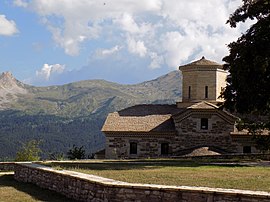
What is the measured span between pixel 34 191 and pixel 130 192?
605cm

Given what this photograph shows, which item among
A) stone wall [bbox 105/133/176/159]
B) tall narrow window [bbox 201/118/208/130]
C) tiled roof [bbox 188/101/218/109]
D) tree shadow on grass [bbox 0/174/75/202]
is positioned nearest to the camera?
tree shadow on grass [bbox 0/174/75/202]

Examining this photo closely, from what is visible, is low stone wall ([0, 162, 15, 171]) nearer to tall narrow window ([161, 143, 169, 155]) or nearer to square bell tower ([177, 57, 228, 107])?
tall narrow window ([161, 143, 169, 155])

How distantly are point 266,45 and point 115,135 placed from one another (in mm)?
21204

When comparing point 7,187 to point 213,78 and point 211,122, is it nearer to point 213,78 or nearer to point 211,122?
point 211,122

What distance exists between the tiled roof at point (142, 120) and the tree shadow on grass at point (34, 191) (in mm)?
20024

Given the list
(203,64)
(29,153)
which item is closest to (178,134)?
Result: (203,64)

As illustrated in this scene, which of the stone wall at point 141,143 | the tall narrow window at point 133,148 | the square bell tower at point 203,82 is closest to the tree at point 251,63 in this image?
the stone wall at point 141,143

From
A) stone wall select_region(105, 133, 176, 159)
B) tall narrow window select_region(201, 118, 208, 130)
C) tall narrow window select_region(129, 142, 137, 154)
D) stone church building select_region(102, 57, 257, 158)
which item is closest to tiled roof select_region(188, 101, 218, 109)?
stone church building select_region(102, 57, 257, 158)

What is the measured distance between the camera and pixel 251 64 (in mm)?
24250

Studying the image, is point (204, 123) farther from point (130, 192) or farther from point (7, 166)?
point (130, 192)

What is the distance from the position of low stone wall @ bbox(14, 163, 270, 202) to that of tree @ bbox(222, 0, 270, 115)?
11.4 meters

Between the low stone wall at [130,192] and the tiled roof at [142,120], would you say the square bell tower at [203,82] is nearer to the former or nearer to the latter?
the tiled roof at [142,120]

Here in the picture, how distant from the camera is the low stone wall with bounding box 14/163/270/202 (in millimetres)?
12008

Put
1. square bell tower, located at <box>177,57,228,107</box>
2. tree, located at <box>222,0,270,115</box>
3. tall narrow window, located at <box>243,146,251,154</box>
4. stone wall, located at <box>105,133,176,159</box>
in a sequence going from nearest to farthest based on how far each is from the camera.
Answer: tree, located at <box>222,0,270,115</box>, tall narrow window, located at <box>243,146,251,154</box>, stone wall, located at <box>105,133,176,159</box>, square bell tower, located at <box>177,57,228,107</box>
